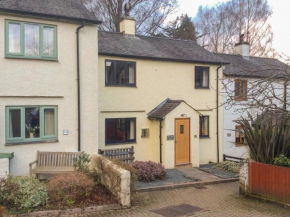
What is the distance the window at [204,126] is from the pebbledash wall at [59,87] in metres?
7.30

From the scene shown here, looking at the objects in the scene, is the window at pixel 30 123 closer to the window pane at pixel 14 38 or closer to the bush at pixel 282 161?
the window pane at pixel 14 38

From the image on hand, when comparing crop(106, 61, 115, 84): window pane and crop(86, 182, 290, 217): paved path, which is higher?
crop(106, 61, 115, 84): window pane

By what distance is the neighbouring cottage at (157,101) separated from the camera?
14062 millimetres

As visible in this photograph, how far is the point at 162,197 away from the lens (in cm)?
977

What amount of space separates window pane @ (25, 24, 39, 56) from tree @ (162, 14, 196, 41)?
21288 millimetres

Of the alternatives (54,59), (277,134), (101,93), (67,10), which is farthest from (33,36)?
(277,134)

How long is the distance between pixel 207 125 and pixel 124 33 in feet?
23.9

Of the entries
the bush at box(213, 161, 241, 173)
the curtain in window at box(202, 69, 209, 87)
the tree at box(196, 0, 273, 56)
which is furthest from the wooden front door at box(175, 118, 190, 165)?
the tree at box(196, 0, 273, 56)

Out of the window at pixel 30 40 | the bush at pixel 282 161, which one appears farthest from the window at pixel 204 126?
the window at pixel 30 40

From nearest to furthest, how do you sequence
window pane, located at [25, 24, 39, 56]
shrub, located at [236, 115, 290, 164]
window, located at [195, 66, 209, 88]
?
1. shrub, located at [236, 115, 290, 164]
2. window pane, located at [25, 24, 39, 56]
3. window, located at [195, 66, 209, 88]

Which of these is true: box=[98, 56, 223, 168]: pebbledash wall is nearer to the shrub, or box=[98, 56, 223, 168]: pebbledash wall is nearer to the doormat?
the shrub

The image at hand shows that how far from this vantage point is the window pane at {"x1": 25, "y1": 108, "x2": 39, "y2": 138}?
10562mm

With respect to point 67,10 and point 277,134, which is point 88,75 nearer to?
point 67,10

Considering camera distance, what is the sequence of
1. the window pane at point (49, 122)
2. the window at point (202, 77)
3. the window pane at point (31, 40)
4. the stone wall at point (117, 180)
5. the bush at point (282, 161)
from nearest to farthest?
the stone wall at point (117, 180) → the bush at point (282, 161) → the window pane at point (31, 40) → the window pane at point (49, 122) → the window at point (202, 77)
